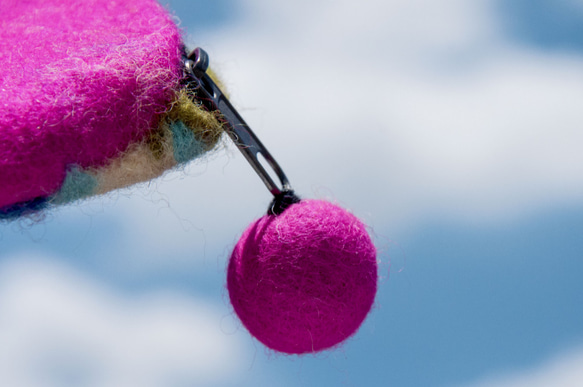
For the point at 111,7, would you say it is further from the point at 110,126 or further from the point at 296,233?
the point at 296,233

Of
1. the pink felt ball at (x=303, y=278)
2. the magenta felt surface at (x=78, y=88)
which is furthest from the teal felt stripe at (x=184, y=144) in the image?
the pink felt ball at (x=303, y=278)

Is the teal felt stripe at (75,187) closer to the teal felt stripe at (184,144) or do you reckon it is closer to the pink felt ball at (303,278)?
the teal felt stripe at (184,144)

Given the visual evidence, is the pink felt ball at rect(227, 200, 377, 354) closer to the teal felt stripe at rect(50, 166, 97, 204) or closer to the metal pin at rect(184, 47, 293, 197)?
the metal pin at rect(184, 47, 293, 197)

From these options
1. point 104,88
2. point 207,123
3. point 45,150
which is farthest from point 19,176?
point 207,123

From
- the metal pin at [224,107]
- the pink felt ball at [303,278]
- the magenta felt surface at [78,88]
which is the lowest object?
the pink felt ball at [303,278]

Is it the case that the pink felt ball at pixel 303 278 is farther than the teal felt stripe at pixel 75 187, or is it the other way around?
the pink felt ball at pixel 303 278

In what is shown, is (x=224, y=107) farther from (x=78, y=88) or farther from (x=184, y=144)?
(x=78, y=88)

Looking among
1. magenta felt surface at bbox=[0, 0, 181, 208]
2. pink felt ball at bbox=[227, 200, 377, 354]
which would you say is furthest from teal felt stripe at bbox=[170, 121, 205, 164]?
pink felt ball at bbox=[227, 200, 377, 354]
